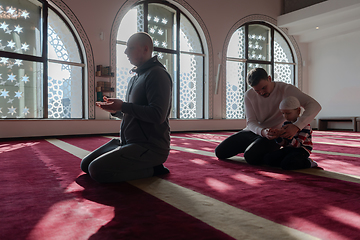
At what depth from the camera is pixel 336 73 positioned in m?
9.71

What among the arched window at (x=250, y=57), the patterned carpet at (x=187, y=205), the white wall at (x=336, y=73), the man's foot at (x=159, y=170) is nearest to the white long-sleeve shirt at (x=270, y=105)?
the patterned carpet at (x=187, y=205)

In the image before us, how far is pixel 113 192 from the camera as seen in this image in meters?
1.74

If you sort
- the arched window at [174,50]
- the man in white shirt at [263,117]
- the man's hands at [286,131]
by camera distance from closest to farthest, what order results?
1. the man's hands at [286,131]
2. the man in white shirt at [263,117]
3. the arched window at [174,50]

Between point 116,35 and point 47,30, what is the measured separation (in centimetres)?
151

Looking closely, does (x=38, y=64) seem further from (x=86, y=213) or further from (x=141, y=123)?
(x=86, y=213)

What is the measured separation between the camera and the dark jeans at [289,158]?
2404 millimetres

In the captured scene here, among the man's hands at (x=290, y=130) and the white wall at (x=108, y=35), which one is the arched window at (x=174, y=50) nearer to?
the white wall at (x=108, y=35)

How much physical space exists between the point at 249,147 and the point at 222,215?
1449 mm

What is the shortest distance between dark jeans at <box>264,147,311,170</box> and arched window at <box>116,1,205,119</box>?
17.6 ft

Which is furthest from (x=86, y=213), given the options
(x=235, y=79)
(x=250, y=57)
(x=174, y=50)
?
(x=250, y=57)

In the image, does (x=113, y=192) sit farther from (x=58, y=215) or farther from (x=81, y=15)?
(x=81, y=15)

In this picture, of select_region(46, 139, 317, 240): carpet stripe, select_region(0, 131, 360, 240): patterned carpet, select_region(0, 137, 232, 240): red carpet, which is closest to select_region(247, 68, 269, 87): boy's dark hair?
select_region(0, 131, 360, 240): patterned carpet

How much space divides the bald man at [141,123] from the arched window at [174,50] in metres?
5.40

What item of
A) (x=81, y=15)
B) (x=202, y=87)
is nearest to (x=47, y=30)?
(x=81, y=15)
